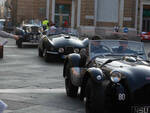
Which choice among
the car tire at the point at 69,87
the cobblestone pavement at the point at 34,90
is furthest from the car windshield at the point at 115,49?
the cobblestone pavement at the point at 34,90

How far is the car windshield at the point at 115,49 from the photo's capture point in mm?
8609

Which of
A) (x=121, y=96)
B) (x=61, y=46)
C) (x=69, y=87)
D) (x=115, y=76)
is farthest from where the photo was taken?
(x=61, y=46)

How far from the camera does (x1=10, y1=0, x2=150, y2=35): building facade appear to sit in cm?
4694

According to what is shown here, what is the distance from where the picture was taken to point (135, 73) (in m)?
6.84

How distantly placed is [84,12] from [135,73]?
41.2 meters

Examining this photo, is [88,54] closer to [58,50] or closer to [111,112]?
[111,112]

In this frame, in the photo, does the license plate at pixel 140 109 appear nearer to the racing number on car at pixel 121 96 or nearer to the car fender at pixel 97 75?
the racing number on car at pixel 121 96

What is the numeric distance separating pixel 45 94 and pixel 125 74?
127 inches

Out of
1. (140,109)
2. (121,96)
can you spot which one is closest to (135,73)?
(121,96)

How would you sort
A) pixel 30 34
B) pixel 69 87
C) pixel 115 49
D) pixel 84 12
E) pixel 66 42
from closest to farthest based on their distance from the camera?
pixel 115 49, pixel 69 87, pixel 66 42, pixel 30 34, pixel 84 12

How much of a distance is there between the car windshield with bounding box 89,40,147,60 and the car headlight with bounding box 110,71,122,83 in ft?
5.70

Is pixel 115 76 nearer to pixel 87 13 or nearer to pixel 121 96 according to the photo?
pixel 121 96

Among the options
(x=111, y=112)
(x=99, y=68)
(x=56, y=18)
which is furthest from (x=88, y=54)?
(x=56, y=18)

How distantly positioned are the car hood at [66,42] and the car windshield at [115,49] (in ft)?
28.0
